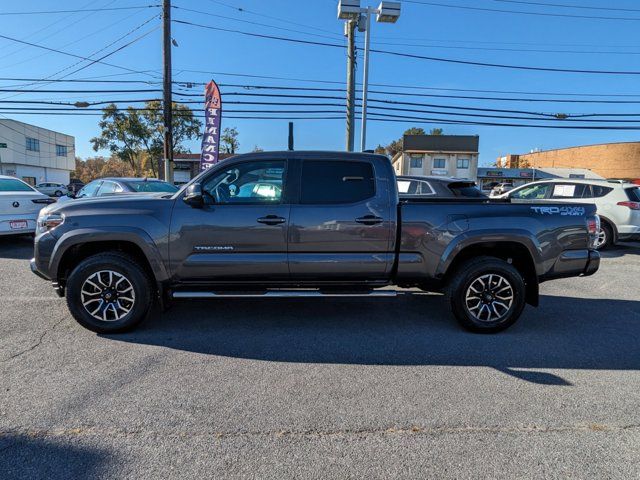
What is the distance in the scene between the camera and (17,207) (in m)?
8.80

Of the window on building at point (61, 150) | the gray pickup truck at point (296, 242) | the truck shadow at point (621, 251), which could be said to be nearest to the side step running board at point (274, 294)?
the gray pickup truck at point (296, 242)

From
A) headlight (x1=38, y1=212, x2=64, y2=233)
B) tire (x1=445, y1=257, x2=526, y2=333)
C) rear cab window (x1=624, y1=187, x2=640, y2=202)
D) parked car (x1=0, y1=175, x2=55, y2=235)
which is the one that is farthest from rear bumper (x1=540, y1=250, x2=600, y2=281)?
parked car (x1=0, y1=175, x2=55, y2=235)

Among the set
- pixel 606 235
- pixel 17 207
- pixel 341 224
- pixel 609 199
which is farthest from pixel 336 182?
pixel 606 235

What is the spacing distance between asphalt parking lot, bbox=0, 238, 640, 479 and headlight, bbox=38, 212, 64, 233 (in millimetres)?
1104

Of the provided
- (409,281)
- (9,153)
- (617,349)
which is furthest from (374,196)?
(9,153)

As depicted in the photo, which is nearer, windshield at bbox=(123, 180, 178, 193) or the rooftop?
windshield at bbox=(123, 180, 178, 193)

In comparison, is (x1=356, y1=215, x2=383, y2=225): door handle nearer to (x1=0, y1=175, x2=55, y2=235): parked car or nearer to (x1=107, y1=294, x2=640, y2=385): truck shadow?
(x1=107, y1=294, x2=640, y2=385): truck shadow

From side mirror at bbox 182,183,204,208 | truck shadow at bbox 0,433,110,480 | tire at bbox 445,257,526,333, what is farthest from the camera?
tire at bbox 445,257,526,333

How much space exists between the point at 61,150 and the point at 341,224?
7291 centimetres

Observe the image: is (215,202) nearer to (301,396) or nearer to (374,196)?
(374,196)

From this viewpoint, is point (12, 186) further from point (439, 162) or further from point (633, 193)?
point (439, 162)

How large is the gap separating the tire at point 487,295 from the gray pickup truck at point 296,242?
0.01 m

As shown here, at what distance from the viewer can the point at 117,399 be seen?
10.3 ft

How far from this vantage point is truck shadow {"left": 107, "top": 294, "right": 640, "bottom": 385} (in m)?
3.94
